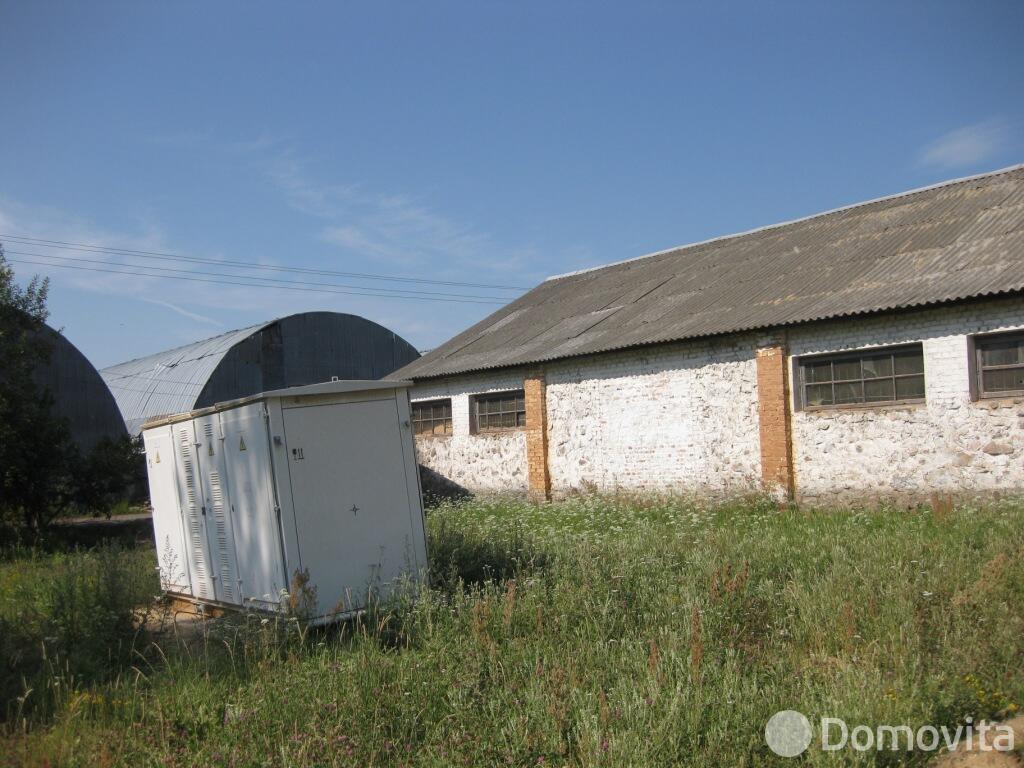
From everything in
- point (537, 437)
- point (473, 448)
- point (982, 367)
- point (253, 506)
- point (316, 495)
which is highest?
point (982, 367)

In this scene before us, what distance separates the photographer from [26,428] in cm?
1493

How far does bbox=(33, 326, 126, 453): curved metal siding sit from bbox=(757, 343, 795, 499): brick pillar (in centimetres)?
1560

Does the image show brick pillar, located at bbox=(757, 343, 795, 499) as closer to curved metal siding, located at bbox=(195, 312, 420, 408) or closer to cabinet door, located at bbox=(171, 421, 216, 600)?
cabinet door, located at bbox=(171, 421, 216, 600)

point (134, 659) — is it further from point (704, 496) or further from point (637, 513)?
point (704, 496)

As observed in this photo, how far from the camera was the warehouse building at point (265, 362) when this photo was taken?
26312 mm

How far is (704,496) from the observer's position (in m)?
14.1

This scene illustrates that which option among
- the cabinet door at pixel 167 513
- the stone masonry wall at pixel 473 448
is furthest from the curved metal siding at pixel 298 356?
the cabinet door at pixel 167 513

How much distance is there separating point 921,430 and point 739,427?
9.23 feet

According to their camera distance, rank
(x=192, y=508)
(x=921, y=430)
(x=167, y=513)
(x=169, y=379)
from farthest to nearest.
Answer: (x=169, y=379) → (x=921, y=430) → (x=167, y=513) → (x=192, y=508)

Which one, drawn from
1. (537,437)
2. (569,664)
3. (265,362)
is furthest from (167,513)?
(265,362)

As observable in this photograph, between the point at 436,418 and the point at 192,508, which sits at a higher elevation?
the point at 192,508

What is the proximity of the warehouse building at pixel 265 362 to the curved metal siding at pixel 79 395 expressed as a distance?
9.97 ft

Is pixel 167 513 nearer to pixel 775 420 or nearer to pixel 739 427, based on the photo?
pixel 739 427

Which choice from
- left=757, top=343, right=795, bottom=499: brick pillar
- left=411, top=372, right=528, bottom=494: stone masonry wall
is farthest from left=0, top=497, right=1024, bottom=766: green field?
left=411, top=372, right=528, bottom=494: stone masonry wall
